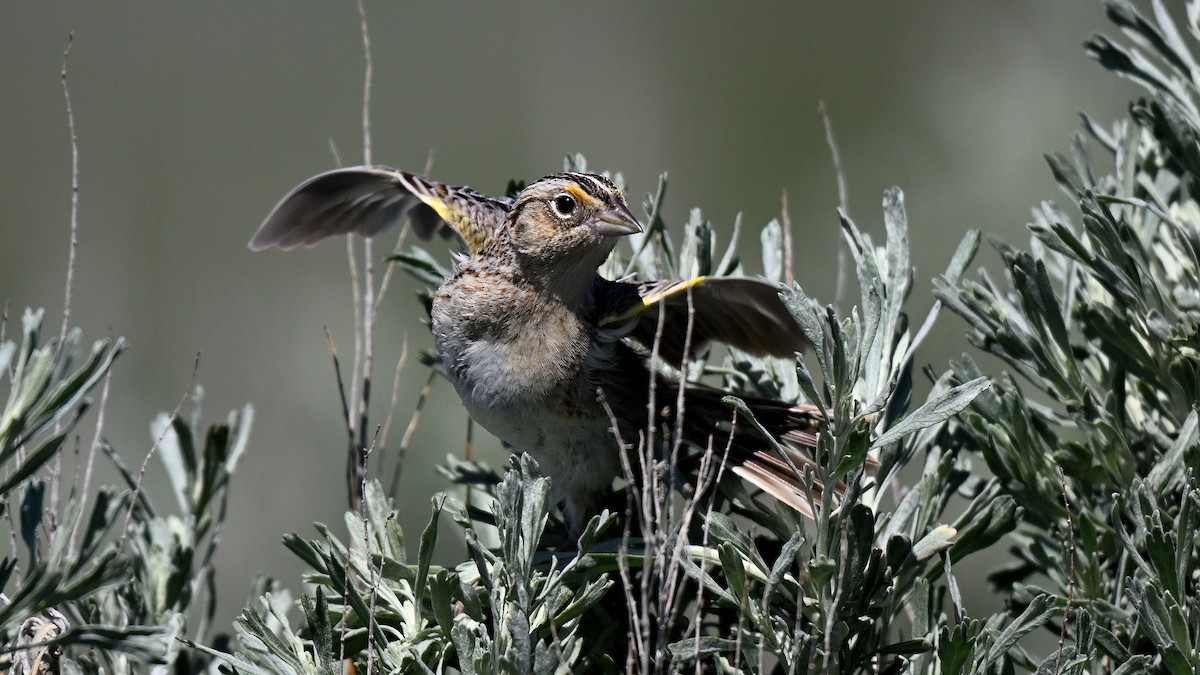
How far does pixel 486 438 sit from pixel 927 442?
77.4 inches

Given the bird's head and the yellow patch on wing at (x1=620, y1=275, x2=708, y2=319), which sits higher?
the bird's head

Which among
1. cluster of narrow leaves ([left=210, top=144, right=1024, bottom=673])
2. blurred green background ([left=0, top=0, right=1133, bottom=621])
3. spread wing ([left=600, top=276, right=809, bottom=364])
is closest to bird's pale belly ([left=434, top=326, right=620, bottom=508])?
spread wing ([left=600, top=276, right=809, bottom=364])

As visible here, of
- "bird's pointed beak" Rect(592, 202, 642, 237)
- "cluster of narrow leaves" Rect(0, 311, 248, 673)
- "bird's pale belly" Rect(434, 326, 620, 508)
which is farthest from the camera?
"bird's pale belly" Rect(434, 326, 620, 508)

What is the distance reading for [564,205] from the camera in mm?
2822

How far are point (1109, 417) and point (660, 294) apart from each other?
905mm

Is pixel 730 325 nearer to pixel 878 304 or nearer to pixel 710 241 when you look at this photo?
pixel 710 241

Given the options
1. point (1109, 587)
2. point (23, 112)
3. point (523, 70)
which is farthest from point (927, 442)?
point (23, 112)

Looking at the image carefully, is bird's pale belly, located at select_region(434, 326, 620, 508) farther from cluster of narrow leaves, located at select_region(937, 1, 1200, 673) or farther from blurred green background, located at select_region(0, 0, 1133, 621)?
blurred green background, located at select_region(0, 0, 1133, 621)

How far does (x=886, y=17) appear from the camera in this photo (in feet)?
25.3

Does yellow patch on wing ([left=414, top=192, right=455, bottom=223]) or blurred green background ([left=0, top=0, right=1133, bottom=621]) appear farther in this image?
blurred green background ([left=0, top=0, right=1133, bottom=621])

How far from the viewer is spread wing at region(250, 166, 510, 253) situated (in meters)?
3.22

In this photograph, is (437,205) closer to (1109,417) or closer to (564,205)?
(564,205)

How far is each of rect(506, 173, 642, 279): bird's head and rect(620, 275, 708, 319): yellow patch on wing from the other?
159 millimetres

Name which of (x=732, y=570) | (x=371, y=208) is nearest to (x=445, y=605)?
(x=732, y=570)
